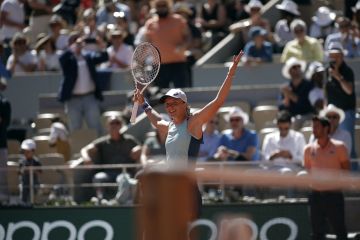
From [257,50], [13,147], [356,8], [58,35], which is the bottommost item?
[13,147]

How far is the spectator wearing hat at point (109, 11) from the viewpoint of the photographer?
18438 millimetres

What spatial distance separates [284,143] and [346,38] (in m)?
2.79

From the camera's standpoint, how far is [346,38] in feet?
51.5

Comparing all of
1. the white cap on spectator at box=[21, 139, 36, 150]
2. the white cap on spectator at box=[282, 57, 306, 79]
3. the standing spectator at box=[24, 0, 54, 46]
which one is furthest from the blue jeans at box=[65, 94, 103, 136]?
the standing spectator at box=[24, 0, 54, 46]

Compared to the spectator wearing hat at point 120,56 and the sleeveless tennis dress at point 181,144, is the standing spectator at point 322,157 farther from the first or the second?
the spectator wearing hat at point 120,56

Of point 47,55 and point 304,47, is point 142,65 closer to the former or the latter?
point 304,47

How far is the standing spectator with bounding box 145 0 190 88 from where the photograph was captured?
15805 millimetres

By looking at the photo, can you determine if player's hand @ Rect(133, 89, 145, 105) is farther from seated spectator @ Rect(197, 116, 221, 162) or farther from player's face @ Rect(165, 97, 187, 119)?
seated spectator @ Rect(197, 116, 221, 162)

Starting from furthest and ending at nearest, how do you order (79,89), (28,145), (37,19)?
1. (37,19)
2. (79,89)
3. (28,145)

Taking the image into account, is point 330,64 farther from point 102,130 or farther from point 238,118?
point 102,130

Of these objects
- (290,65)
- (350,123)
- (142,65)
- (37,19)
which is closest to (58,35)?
(37,19)

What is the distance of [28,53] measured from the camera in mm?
17812

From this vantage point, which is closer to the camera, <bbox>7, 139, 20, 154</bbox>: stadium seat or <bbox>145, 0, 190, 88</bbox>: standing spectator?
<bbox>145, 0, 190, 88</bbox>: standing spectator

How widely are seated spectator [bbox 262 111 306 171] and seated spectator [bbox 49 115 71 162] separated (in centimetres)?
307
